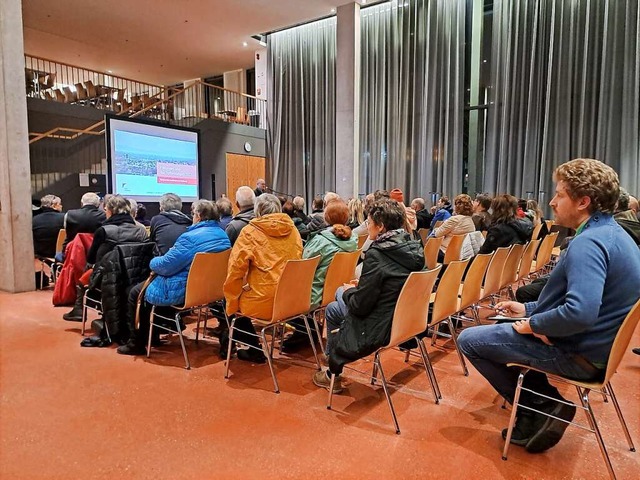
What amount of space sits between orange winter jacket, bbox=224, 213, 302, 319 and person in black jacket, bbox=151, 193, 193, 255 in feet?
2.76

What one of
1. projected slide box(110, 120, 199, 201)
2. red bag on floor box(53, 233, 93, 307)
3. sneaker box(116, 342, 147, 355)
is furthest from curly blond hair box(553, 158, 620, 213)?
projected slide box(110, 120, 199, 201)

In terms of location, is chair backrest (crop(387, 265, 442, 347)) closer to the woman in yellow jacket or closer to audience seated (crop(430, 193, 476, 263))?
the woman in yellow jacket

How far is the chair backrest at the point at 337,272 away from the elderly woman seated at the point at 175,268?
2.76 feet

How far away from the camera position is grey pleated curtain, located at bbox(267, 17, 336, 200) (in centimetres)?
1199

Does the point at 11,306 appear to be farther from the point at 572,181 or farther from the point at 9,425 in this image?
the point at 572,181

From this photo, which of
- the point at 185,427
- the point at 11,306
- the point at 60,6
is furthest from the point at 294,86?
the point at 185,427

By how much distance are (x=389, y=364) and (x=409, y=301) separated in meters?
1.09

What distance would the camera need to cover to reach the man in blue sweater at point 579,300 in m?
1.73

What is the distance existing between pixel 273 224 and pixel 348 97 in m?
7.90

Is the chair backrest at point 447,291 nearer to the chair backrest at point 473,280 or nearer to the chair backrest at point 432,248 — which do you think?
the chair backrest at point 473,280

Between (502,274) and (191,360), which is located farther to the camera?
(502,274)

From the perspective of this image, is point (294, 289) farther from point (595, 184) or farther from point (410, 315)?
point (595, 184)

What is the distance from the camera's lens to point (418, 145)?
10.4 m

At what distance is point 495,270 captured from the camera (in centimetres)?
356
